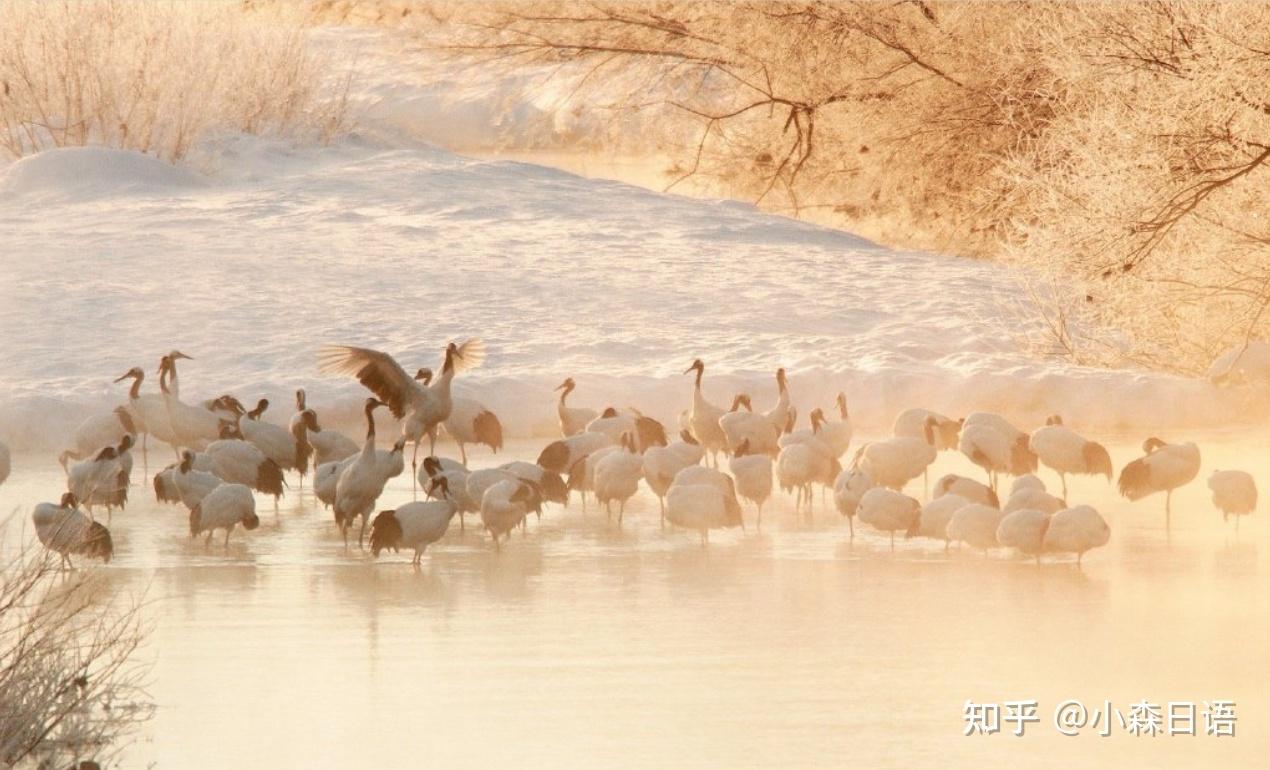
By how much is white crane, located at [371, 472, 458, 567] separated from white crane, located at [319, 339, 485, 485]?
2.47 meters

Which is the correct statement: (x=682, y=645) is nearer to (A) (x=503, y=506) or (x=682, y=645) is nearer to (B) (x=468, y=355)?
(A) (x=503, y=506)

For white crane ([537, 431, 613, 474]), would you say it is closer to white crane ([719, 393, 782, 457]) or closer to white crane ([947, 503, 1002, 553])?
white crane ([719, 393, 782, 457])

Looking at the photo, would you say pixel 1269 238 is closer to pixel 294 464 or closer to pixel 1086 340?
pixel 1086 340

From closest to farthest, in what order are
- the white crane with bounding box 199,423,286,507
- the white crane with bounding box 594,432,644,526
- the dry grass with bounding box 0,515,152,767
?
1. the dry grass with bounding box 0,515,152,767
2. the white crane with bounding box 594,432,644,526
3. the white crane with bounding box 199,423,286,507

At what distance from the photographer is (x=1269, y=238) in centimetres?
1588

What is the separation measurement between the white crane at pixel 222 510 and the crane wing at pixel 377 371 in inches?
87.8

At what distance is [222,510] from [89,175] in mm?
14395

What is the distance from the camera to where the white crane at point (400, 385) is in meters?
12.8

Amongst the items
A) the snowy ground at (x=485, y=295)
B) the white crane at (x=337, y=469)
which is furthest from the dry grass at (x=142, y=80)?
the white crane at (x=337, y=469)

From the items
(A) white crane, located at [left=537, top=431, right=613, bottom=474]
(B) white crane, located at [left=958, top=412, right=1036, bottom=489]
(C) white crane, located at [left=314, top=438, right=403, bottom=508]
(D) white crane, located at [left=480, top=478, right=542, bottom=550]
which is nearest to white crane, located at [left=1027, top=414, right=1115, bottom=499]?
(B) white crane, located at [left=958, top=412, right=1036, bottom=489]

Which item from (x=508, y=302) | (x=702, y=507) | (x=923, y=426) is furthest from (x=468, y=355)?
(x=508, y=302)

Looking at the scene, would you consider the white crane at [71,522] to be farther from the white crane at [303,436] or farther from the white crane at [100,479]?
the white crane at [303,436]

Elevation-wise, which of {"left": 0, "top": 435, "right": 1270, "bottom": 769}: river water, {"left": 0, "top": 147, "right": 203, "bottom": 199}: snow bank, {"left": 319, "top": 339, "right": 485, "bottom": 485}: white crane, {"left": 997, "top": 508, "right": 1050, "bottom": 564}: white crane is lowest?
{"left": 0, "top": 435, "right": 1270, "bottom": 769}: river water

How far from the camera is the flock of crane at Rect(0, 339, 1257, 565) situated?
10102 millimetres
